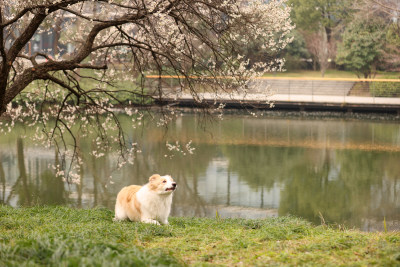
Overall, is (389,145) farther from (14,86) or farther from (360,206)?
(14,86)

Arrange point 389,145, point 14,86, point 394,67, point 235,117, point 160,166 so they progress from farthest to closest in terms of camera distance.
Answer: point 394,67 → point 235,117 → point 389,145 → point 160,166 → point 14,86

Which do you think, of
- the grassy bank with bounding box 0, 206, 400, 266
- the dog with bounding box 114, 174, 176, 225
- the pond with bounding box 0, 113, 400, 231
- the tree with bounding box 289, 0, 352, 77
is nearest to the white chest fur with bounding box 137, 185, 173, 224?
the dog with bounding box 114, 174, 176, 225

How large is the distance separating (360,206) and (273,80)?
21919 mm

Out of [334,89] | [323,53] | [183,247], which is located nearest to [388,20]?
[323,53]

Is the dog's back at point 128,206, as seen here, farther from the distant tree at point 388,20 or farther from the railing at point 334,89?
the railing at point 334,89

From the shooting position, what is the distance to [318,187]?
1280cm

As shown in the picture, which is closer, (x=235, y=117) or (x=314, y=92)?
(x=235, y=117)

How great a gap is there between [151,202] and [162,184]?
1.04 feet

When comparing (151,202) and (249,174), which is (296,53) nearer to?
(249,174)

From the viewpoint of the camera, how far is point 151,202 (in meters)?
7.05

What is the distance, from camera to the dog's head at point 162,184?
688 cm

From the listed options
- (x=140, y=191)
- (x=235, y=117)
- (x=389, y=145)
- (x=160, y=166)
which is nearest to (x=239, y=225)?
(x=140, y=191)

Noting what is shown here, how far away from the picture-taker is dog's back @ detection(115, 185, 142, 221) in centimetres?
727

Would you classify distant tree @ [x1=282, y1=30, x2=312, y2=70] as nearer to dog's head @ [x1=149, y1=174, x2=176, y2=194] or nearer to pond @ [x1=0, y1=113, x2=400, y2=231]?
pond @ [x1=0, y1=113, x2=400, y2=231]
